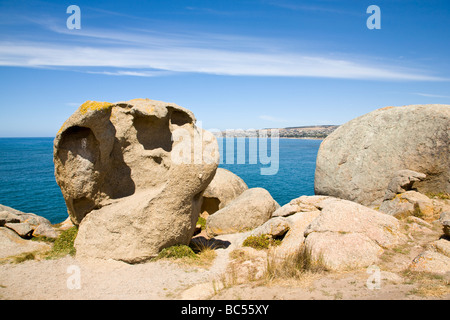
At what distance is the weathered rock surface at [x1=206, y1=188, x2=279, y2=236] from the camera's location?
14789 mm

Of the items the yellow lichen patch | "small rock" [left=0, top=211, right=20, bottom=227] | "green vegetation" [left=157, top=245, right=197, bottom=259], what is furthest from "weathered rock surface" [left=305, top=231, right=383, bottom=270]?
"small rock" [left=0, top=211, right=20, bottom=227]

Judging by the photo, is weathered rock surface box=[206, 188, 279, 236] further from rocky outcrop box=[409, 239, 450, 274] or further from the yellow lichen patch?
the yellow lichen patch

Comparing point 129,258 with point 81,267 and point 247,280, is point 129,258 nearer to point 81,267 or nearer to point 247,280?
point 81,267

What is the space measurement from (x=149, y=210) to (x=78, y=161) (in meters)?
2.59

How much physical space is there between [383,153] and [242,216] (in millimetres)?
7741

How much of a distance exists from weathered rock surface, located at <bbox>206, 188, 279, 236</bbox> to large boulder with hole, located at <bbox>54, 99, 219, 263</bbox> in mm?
4492

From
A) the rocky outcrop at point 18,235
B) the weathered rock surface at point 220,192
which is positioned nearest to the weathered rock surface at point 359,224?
the weathered rock surface at point 220,192

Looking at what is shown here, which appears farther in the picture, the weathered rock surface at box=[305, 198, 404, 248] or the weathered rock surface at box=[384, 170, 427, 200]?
the weathered rock surface at box=[384, 170, 427, 200]

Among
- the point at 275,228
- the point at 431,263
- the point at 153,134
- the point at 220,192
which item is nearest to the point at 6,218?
the point at 153,134

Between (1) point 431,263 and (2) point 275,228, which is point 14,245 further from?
(1) point 431,263

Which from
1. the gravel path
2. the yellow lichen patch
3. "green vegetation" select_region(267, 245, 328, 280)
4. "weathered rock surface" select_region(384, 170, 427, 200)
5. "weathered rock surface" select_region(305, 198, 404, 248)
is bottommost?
the gravel path

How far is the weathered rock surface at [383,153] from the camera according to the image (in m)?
14.3

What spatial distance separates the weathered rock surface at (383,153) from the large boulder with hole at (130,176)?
9.26m
